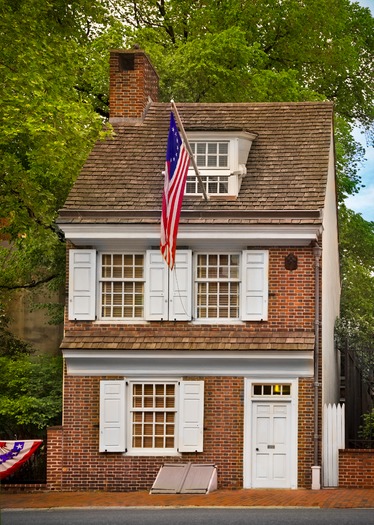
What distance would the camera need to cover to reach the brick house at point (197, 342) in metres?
32.3

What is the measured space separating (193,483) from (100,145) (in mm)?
→ 9301

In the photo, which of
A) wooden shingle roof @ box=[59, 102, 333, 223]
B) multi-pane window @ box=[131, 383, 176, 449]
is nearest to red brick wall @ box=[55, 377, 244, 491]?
multi-pane window @ box=[131, 383, 176, 449]

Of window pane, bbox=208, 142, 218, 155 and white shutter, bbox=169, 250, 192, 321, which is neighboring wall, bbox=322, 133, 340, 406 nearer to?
window pane, bbox=208, 142, 218, 155

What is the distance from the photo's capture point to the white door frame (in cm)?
3225

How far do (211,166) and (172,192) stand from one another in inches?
196

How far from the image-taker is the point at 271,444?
3234 cm

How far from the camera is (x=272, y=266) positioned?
32.8 m

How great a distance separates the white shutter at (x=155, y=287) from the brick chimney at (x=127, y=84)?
17.0 feet

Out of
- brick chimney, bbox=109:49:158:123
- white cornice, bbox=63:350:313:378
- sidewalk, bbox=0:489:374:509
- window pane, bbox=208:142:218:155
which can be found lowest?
sidewalk, bbox=0:489:374:509

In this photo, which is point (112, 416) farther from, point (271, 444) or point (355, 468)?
point (355, 468)

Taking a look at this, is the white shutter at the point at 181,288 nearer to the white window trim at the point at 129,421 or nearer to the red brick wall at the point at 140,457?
the white window trim at the point at 129,421

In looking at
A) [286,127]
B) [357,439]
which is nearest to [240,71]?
[286,127]

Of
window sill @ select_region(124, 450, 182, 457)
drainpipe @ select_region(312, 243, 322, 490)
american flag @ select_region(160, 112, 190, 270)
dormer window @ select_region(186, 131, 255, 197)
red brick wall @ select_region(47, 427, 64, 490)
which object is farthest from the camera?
dormer window @ select_region(186, 131, 255, 197)

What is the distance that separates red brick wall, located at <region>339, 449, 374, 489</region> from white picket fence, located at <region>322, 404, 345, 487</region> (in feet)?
1.50
